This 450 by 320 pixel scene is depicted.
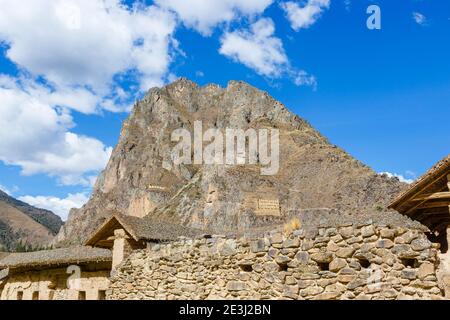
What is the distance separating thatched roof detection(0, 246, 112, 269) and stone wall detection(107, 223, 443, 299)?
23.7 ft

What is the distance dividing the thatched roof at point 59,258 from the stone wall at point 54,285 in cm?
65

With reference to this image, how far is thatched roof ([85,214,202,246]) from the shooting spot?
1600cm

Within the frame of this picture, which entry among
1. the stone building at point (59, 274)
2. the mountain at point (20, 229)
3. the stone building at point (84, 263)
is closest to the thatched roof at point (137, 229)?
the stone building at point (84, 263)

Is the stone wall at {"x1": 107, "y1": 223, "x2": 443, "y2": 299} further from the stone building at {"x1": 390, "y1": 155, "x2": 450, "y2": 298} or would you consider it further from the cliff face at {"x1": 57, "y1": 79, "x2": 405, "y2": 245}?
the cliff face at {"x1": 57, "y1": 79, "x2": 405, "y2": 245}

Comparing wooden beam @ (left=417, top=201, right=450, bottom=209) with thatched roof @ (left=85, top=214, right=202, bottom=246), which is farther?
thatched roof @ (left=85, top=214, right=202, bottom=246)

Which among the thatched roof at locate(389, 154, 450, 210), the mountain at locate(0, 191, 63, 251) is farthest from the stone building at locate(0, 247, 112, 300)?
the mountain at locate(0, 191, 63, 251)

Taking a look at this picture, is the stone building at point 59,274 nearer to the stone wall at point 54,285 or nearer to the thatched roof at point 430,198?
the stone wall at point 54,285

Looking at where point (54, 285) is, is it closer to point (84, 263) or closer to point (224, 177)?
point (84, 263)

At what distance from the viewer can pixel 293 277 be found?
29.2 feet

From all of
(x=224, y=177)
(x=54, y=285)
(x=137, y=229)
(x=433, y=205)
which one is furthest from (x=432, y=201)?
(x=224, y=177)

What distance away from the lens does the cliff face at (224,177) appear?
76850 mm

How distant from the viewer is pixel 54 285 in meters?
21.0
